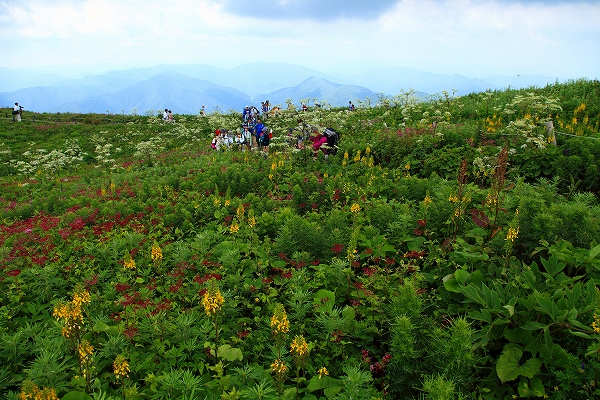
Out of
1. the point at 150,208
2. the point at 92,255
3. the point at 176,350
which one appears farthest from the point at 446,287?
the point at 150,208

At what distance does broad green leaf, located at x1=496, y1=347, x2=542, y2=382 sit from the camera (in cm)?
306

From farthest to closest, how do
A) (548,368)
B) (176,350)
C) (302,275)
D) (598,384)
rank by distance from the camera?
(302,275) < (176,350) < (548,368) < (598,384)

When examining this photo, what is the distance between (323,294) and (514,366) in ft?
6.81

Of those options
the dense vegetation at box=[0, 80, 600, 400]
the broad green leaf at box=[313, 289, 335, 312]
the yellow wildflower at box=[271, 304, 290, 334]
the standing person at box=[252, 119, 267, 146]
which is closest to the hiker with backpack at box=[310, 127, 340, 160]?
the dense vegetation at box=[0, 80, 600, 400]

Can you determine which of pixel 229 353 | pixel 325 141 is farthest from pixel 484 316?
pixel 325 141

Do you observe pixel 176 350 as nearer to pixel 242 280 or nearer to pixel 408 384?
pixel 242 280

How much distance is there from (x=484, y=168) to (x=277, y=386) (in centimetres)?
731

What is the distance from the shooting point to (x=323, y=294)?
438 centimetres

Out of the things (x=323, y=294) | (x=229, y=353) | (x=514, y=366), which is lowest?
(x=229, y=353)

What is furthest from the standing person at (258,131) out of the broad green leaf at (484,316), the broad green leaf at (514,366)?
the broad green leaf at (514,366)

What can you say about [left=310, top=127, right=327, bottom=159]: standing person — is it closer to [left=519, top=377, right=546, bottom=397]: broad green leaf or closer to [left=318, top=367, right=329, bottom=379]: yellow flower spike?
[left=318, top=367, right=329, bottom=379]: yellow flower spike

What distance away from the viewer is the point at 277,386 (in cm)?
314

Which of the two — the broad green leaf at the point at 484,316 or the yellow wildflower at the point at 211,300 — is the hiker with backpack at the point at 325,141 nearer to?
the broad green leaf at the point at 484,316

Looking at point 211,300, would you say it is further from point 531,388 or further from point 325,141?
point 325,141
